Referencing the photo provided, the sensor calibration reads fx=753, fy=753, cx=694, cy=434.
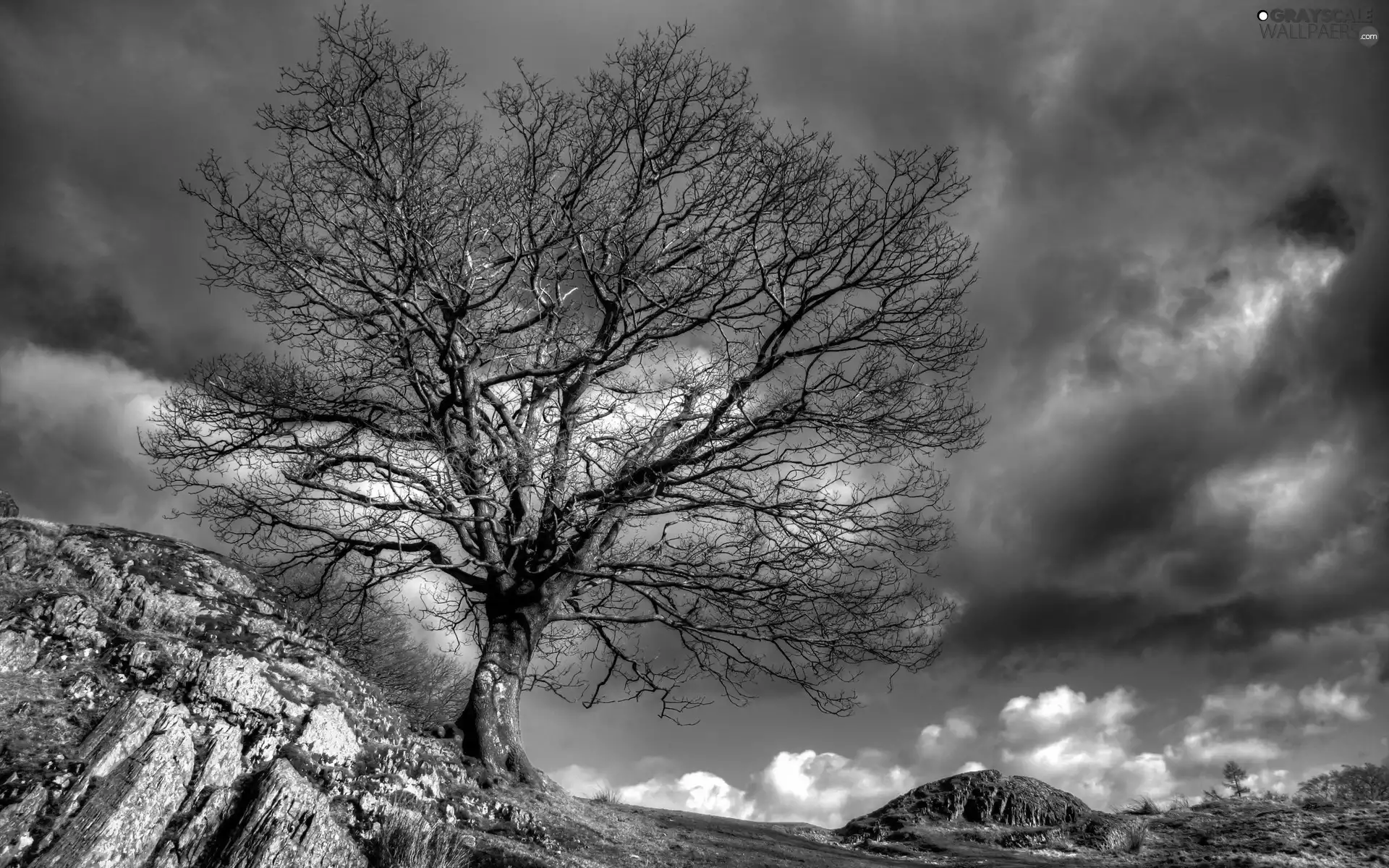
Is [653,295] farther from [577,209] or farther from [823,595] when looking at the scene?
[823,595]

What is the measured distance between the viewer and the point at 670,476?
9.82m

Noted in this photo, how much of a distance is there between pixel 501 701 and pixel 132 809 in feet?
16.1

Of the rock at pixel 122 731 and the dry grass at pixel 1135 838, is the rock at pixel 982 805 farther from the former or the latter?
the rock at pixel 122 731

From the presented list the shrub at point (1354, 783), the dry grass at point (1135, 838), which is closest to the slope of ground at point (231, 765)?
the dry grass at point (1135, 838)

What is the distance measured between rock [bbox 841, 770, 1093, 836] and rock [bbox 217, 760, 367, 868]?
8614 millimetres

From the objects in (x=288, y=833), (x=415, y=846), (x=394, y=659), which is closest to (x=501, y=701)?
(x=415, y=846)

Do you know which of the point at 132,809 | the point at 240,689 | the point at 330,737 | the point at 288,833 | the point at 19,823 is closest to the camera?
the point at 19,823

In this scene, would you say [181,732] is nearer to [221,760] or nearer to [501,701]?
[221,760]

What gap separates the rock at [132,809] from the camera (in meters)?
4.11

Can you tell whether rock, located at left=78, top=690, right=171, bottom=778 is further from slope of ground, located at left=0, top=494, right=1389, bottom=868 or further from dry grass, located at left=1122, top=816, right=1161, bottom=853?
dry grass, located at left=1122, top=816, right=1161, bottom=853

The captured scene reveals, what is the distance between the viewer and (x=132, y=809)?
173 inches

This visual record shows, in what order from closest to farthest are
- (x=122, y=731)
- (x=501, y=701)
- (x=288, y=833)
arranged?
(x=288, y=833) < (x=122, y=731) < (x=501, y=701)

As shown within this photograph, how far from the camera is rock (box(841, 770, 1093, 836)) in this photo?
10961 mm

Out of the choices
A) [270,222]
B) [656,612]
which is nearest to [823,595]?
[656,612]
